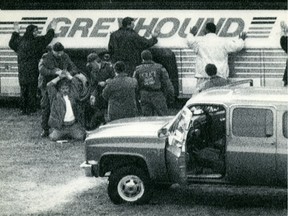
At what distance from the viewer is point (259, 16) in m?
18.4

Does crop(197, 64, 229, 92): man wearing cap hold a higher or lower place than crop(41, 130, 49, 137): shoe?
higher

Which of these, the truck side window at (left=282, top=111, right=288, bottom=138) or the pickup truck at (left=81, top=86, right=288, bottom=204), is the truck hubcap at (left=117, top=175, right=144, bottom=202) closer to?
the pickup truck at (left=81, top=86, right=288, bottom=204)

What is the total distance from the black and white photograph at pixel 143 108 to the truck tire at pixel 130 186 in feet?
0.05

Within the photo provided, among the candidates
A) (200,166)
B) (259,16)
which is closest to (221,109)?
(200,166)

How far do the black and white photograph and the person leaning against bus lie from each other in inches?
1.1

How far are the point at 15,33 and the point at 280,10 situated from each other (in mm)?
5142

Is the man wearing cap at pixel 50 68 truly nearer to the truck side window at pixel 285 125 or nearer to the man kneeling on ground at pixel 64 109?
the man kneeling on ground at pixel 64 109

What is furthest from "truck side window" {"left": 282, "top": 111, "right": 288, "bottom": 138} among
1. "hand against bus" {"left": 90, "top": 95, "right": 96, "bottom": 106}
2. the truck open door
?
"hand against bus" {"left": 90, "top": 95, "right": 96, "bottom": 106}

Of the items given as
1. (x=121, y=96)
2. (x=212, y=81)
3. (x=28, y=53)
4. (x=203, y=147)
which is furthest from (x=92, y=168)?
(x=28, y=53)

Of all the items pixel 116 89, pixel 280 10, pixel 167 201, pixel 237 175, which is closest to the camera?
pixel 237 175

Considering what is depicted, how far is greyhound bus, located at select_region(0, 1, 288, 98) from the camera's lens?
60.2 ft

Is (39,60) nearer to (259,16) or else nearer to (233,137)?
(259,16)

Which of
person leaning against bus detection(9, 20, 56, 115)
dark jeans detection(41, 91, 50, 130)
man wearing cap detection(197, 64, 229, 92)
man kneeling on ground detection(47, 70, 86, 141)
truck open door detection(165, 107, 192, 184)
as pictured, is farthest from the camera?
person leaning against bus detection(9, 20, 56, 115)

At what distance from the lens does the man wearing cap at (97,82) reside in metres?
17.2
